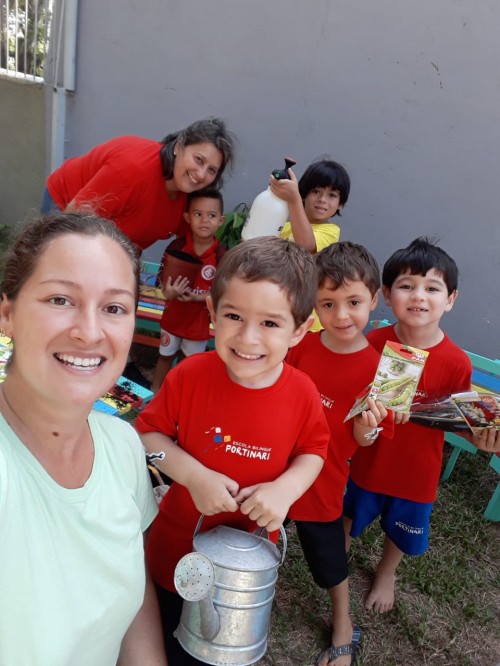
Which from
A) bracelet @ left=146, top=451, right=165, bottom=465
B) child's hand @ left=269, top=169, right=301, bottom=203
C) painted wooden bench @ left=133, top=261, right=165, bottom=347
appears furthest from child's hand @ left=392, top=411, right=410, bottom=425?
painted wooden bench @ left=133, top=261, right=165, bottom=347

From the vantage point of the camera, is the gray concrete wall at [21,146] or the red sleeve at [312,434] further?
the gray concrete wall at [21,146]

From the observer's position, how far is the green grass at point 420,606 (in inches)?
95.7

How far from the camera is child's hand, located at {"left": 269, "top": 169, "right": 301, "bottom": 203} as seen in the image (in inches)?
Result: 116

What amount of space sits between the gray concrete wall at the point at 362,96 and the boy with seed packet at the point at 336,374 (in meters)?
2.70

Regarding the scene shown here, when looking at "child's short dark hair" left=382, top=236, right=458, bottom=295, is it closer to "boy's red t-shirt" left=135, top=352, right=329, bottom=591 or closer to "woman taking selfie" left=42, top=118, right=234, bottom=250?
"boy's red t-shirt" left=135, top=352, right=329, bottom=591

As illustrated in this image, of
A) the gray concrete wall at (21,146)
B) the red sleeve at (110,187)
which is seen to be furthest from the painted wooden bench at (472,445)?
the gray concrete wall at (21,146)

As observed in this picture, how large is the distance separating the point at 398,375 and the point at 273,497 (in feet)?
2.24

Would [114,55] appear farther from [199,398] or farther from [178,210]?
[199,398]

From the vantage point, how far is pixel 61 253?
1151 millimetres

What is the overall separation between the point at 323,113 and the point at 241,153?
88 centimetres

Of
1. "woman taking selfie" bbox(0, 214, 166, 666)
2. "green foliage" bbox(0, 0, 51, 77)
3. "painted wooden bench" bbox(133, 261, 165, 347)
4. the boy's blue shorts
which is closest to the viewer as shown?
"woman taking selfie" bbox(0, 214, 166, 666)

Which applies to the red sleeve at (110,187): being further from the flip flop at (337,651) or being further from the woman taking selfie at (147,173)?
the flip flop at (337,651)

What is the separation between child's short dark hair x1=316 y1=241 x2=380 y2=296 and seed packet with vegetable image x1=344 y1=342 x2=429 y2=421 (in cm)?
36

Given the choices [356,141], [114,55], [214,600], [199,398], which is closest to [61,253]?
[199,398]
